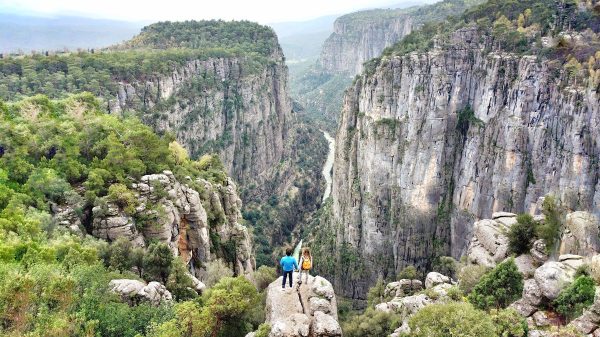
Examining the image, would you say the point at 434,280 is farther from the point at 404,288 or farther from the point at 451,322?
the point at 451,322

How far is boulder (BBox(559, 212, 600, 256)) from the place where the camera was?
26016mm

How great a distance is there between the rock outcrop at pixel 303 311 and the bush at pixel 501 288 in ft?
27.0

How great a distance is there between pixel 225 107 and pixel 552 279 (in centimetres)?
10391

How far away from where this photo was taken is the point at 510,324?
1941 centimetres

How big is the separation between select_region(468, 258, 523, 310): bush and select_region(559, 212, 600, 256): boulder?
3.64 meters

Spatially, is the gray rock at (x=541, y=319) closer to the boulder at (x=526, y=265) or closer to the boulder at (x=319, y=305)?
the boulder at (x=526, y=265)

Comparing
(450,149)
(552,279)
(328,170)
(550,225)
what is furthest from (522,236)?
(328,170)

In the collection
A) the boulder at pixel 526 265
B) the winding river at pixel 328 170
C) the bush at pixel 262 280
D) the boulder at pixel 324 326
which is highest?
the boulder at pixel 324 326

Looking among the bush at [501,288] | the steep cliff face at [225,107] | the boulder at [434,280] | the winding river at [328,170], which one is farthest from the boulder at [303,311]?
the winding river at [328,170]

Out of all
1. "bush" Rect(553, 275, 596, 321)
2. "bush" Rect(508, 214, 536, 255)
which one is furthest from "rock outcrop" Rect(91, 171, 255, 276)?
"bush" Rect(553, 275, 596, 321)

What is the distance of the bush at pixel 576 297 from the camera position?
2006cm

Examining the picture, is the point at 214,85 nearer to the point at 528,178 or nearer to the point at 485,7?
the point at 485,7

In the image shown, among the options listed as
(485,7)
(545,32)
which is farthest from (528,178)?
(485,7)

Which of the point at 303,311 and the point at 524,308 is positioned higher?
the point at 524,308
